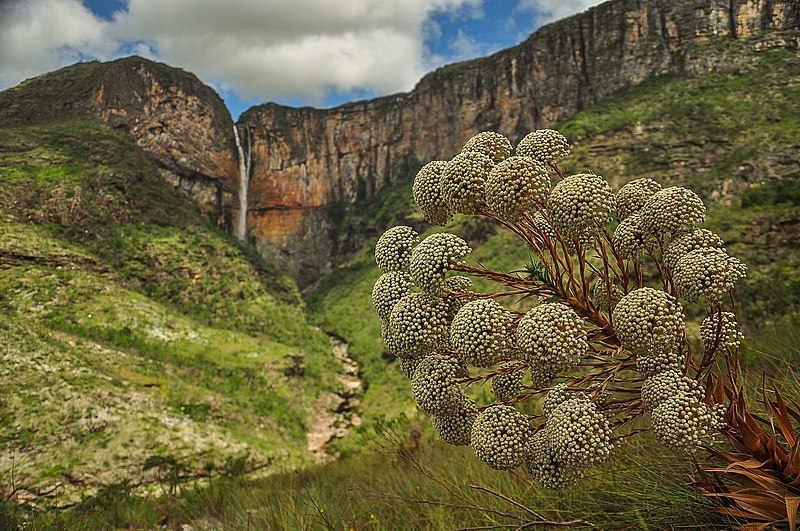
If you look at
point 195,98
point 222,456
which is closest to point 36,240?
point 222,456

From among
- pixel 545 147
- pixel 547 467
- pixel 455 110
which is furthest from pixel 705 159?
pixel 455 110

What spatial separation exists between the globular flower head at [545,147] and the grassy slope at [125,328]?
24.7m

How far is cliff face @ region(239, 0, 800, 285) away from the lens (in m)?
64.2

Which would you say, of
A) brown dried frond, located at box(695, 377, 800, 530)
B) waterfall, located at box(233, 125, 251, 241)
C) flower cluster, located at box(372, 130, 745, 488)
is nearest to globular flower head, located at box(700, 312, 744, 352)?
flower cluster, located at box(372, 130, 745, 488)

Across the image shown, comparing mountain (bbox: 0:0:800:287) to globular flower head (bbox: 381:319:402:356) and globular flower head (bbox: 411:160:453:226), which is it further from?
globular flower head (bbox: 381:319:402:356)

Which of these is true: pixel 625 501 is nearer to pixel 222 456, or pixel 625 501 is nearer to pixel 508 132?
pixel 222 456

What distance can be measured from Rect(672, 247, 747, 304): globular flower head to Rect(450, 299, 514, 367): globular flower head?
69 cm

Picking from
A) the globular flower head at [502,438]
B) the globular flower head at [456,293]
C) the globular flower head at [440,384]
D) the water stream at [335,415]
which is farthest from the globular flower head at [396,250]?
the water stream at [335,415]

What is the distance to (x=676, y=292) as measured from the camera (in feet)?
6.21

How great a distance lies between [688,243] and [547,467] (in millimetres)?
1087

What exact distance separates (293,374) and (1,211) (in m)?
31.1

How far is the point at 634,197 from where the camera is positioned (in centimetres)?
229

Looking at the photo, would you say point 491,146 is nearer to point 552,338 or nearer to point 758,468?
point 552,338

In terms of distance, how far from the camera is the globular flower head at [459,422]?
2.19 metres
